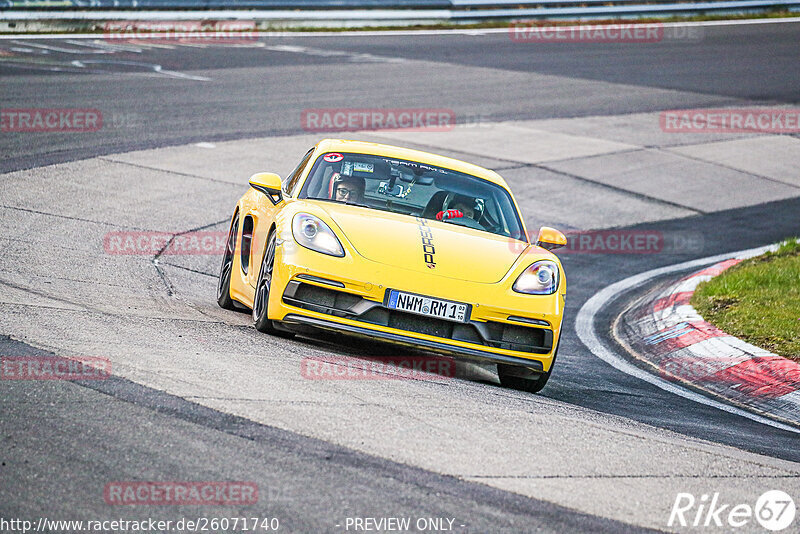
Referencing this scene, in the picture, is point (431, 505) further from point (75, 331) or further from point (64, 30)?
point (64, 30)

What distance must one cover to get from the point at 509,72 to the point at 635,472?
2049 centimetres

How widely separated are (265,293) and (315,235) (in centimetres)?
52

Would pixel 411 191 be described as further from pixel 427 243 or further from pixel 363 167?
pixel 427 243

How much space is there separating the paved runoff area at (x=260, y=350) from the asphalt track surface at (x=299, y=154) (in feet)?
0.62

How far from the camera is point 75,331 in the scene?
622cm

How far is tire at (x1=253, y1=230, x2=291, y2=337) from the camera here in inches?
276

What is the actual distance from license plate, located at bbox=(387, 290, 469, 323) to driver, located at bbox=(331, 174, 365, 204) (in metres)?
1.32

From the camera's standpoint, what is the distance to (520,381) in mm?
7270

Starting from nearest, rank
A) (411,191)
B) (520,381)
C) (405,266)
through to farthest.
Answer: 1. (405,266)
2. (520,381)
3. (411,191)

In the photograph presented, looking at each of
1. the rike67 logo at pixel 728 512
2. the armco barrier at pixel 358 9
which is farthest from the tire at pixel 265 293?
the armco barrier at pixel 358 9

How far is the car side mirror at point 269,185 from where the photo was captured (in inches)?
309

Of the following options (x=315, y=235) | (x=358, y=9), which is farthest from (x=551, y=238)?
(x=358, y=9)

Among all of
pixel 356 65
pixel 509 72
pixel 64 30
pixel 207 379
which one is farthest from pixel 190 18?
pixel 207 379

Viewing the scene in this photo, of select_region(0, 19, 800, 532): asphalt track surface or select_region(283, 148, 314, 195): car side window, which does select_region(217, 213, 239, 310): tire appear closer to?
select_region(283, 148, 314, 195): car side window
